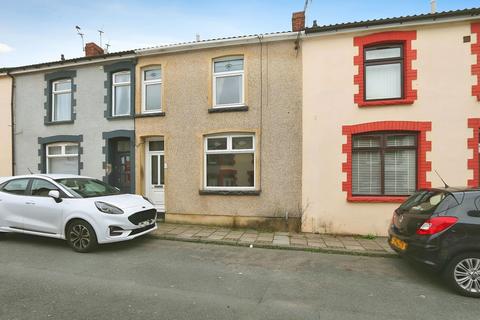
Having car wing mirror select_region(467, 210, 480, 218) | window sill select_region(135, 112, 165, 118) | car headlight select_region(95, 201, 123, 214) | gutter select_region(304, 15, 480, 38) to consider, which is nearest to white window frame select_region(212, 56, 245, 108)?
window sill select_region(135, 112, 165, 118)

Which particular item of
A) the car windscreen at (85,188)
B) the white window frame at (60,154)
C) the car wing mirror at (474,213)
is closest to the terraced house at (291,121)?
the white window frame at (60,154)

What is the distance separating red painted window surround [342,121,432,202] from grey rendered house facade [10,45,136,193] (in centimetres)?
675

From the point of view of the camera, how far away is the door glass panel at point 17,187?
21.2 feet

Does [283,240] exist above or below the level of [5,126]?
below

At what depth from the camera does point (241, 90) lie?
27.7 feet

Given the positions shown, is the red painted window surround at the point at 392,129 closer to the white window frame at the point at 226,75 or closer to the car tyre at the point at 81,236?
the white window frame at the point at 226,75

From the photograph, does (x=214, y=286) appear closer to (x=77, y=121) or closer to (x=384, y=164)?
(x=384, y=164)

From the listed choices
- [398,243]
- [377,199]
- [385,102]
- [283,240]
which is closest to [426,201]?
[398,243]

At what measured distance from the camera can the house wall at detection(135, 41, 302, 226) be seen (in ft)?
25.8

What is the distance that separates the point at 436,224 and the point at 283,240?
3.40 m

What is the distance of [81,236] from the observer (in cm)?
576

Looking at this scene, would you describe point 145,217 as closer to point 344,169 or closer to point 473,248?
point 344,169

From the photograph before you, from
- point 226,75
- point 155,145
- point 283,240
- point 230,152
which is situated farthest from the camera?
point 155,145

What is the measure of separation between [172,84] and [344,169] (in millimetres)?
5906
